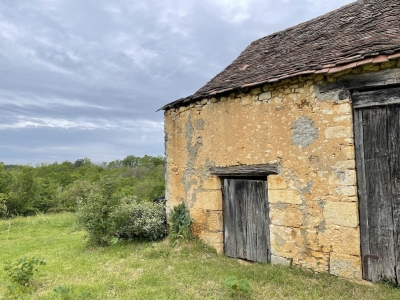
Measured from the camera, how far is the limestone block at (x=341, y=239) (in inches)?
173

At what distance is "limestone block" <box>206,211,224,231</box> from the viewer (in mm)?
6293

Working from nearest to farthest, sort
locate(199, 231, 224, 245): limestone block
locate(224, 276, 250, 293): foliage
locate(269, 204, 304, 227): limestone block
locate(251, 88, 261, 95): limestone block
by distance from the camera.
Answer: locate(224, 276, 250, 293): foliage < locate(269, 204, 304, 227): limestone block < locate(251, 88, 261, 95): limestone block < locate(199, 231, 224, 245): limestone block

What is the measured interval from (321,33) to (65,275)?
7096 mm

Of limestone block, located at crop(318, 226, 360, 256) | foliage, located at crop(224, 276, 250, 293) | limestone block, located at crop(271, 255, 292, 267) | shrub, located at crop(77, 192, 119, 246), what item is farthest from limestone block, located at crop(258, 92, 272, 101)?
shrub, located at crop(77, 192, 119, 246)

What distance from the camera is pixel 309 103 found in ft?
16.1

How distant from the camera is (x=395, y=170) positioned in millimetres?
4184

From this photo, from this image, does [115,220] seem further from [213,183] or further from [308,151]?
[308,151]

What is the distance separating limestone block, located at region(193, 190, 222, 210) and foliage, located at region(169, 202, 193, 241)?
44cm

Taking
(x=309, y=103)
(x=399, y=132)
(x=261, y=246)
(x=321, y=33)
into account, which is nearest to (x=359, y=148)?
(x=399, y=132)

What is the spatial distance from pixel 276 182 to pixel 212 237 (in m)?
2.02

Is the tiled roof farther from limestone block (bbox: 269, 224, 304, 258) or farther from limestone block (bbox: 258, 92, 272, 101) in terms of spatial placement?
limestone block (bbox: 269, 224, 304, 258)

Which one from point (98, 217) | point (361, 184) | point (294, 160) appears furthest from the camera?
point (98, 217)

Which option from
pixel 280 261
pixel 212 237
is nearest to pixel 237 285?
pixel 280 261

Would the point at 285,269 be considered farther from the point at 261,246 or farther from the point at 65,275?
the point at 65,275
